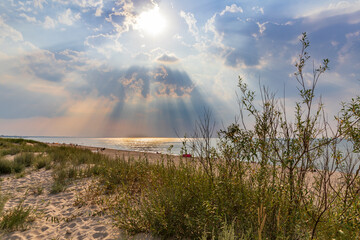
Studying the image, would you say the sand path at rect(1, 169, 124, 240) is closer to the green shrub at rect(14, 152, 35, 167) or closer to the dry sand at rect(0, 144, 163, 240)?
the dry sand at rect(0, 144, 163, 240)

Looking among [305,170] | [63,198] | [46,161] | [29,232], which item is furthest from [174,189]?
[46,161]

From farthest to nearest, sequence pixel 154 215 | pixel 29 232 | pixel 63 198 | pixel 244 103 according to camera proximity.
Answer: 1. pixel 63 198
2. pixel 29 232
3. pixel 154 215
4. pixel 244 103

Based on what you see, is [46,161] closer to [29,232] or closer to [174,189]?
[29,232]

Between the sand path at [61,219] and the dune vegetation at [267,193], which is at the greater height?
the dune vegetation at [267,193]

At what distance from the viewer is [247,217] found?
332 centimetres

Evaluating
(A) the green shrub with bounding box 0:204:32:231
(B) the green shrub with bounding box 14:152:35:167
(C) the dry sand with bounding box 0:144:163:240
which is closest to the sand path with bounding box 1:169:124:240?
(C) the dry sand with bounding box 0:144:163:240

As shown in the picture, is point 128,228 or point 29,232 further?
point 29,232

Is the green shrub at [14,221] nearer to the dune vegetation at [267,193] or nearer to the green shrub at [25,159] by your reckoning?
the dune vegetation at [267,193]

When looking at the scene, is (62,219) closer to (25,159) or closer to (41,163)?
(41,163)

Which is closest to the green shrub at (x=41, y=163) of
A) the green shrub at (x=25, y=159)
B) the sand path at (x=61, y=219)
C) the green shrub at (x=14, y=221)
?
the green shrub at (x=25, y=159)

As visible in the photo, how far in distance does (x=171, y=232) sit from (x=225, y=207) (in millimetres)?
1182

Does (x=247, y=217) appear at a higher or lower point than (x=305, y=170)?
lower

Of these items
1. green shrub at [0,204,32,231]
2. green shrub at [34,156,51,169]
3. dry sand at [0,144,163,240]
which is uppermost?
green shrub at [34,156,51,169]

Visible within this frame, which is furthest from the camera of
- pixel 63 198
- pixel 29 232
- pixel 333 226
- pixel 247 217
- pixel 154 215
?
pixel 63 198
